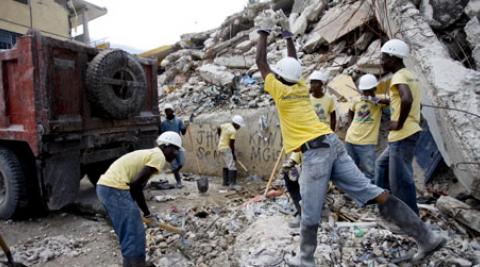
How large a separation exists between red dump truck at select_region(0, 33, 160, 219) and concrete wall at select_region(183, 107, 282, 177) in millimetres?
2571

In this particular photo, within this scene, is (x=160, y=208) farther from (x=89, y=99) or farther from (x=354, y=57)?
(x=354, y=57)

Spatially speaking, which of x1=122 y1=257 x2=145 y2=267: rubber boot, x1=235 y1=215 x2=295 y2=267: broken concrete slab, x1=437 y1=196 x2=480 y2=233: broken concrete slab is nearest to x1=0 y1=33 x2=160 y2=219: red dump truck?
x1=122 y1=257 x2=145 y2=267: rubber boot

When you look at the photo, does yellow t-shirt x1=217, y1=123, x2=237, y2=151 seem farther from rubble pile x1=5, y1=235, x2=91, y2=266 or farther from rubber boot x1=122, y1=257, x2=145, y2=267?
rubber boot x1=122, y1=257, x2=145, y2=267

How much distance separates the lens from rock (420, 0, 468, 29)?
449 cm

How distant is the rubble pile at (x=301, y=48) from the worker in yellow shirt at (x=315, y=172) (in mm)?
2498

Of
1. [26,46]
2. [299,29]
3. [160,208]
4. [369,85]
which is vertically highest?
[299,29]

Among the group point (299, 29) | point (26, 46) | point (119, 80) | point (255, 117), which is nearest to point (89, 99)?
point (119, 80)

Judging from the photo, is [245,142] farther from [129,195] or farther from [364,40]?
[129,195]

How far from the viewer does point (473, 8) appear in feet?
14.1

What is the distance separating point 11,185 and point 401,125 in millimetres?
4448

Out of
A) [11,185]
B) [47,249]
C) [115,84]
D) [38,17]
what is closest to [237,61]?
[115,84]

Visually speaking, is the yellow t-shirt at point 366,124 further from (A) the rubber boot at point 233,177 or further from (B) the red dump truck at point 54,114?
(B) the red dump truck at point 54,114

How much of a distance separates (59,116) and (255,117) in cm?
357

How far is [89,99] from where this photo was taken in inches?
180
